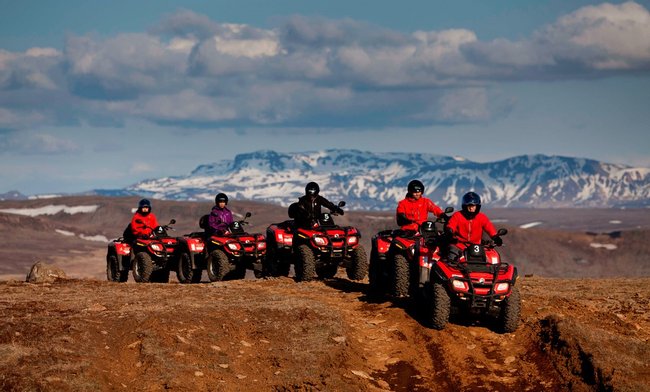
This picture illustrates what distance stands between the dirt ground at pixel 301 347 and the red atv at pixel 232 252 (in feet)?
23.5

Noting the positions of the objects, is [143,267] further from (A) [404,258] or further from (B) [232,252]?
(A) [404,258]

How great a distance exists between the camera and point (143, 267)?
101ft

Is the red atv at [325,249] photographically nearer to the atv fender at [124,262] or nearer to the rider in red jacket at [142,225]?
the rider in red jacket at [142,225]

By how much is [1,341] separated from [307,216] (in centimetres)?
1275

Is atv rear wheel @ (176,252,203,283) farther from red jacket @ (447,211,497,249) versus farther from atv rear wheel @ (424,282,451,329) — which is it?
atv rear wheel @ (424,282,451,329)

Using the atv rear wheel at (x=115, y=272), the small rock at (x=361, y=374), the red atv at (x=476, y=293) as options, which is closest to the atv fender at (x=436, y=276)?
the red atv at (x=476, y=293)

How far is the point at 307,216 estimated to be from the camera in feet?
89.7

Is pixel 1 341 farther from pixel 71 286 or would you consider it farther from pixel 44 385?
pixel 71 286

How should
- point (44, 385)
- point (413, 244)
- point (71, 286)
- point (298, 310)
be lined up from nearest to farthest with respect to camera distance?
point (44, 385) < point (298, 310) < point (413, 244) < point (71, 286)

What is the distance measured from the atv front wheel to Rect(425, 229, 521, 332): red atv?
370cm

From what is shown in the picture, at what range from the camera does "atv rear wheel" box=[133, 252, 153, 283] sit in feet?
99.9

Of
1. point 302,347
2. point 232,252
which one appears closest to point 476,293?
point 302,347

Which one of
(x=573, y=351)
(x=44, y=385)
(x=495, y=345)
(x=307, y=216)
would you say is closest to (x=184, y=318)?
(x=44, y=385)

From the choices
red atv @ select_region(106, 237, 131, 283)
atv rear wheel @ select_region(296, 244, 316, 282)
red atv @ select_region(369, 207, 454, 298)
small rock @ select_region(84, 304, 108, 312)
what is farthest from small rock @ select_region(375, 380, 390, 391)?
red atv @ select_region(106, 237, 131, 283)
